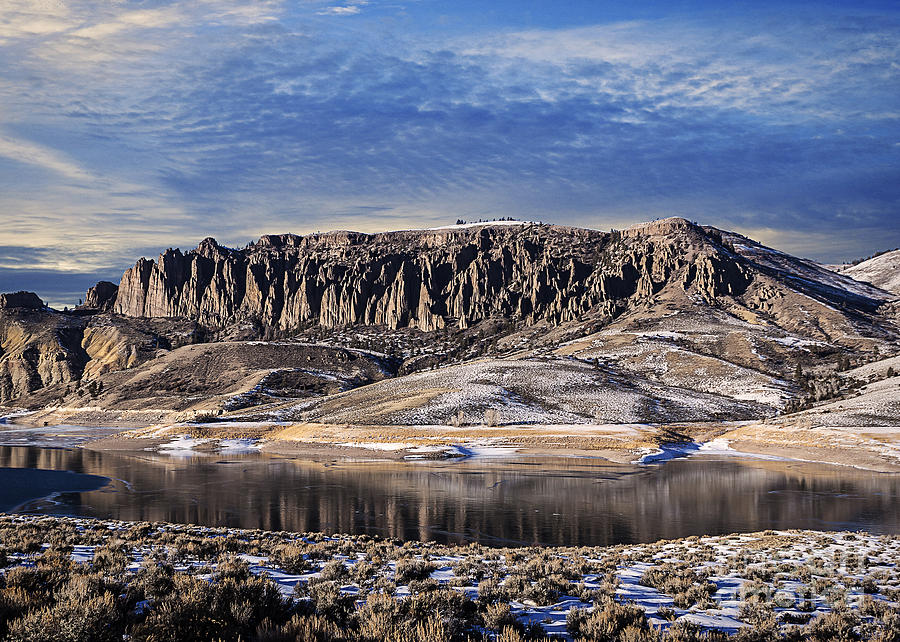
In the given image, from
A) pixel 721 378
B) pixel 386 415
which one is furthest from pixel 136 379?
pixel 721 378

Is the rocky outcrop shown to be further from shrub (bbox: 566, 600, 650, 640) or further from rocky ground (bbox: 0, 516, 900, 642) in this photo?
shrub (bbox: 566, 600, 650, 640)

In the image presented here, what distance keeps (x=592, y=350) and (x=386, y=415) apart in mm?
63997

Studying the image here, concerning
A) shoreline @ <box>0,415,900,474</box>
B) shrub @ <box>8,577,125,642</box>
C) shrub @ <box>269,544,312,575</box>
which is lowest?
shoreline @ <box>0,415,900,474</box>

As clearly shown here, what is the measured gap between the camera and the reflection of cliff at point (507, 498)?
31.6 m

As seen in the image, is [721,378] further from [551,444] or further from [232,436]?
[232,436]

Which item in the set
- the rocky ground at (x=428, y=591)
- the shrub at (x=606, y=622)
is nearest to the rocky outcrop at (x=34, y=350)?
the rocky ground at (x=428, y=591)

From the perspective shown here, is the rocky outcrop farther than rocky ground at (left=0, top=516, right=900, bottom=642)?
Yes

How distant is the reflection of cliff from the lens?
3162cm

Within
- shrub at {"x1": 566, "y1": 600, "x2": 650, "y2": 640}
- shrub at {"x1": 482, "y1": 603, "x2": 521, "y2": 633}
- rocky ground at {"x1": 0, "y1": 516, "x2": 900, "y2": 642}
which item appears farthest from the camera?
shrub at {"x1": 482, "y1": 603, "x2": 521, "y2": 633}

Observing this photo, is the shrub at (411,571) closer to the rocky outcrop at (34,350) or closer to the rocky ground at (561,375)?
the rocky ground at (561,375)

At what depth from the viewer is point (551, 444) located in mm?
69000

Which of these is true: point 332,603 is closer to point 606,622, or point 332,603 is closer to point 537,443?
point 606,622

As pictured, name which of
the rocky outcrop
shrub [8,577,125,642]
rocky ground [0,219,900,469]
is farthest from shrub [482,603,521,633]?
the rocky outcrop

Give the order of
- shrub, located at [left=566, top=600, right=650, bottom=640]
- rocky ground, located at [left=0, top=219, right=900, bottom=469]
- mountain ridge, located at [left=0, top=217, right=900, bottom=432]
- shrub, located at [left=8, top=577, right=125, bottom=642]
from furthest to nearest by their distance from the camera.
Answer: mountain ridge, located at [left=0, top=217, right=900, bottom=432] → rocky ground, located at [left=0, top=219, right=900, bottom=469] → shrub, located at [left=566, top=600, right=650, bottom=640] → shrub, located at [left=8, top=577, right=125, bottom=642]
